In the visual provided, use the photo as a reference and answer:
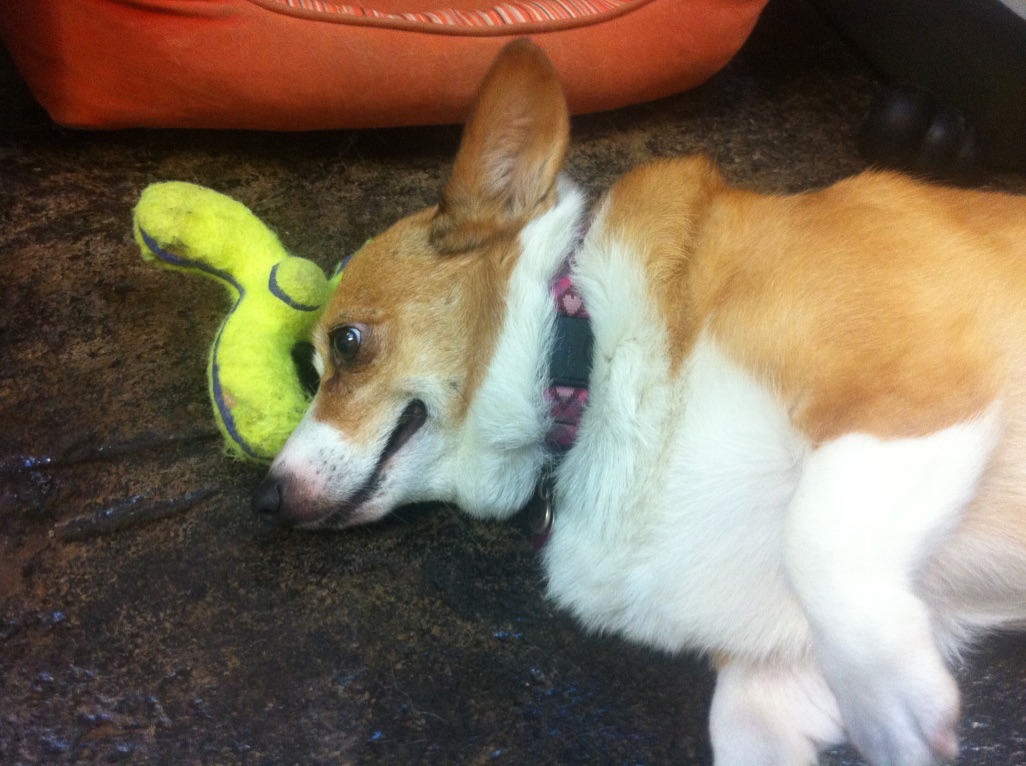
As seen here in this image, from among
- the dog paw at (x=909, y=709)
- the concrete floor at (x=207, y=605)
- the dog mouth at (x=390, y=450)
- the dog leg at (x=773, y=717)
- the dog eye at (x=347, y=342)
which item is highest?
the dog paw at (x=909, y=709)

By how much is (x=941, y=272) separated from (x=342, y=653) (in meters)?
1.41

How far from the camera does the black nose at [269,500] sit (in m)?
1.63

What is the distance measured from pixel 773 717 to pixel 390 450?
3.08ft

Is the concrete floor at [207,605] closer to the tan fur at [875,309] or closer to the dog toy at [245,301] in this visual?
the dog toy at [245,301]

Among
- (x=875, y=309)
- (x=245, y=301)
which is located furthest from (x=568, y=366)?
(x=245, y=301)

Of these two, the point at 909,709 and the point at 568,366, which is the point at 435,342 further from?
the point at 909,709

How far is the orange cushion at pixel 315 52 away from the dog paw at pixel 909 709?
1901mm

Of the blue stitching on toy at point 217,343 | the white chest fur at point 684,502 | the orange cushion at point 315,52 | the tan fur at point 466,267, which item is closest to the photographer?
the white chest fur at point 684,502

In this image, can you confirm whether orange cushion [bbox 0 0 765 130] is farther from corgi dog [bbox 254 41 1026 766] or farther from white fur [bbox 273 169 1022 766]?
white fur [bbox 273 169 1022 766]

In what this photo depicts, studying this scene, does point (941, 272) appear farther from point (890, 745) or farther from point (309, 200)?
point (309, 200)

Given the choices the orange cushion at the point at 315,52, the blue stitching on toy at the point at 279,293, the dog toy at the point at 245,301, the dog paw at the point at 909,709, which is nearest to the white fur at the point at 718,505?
the dog paw at the point at 909,709

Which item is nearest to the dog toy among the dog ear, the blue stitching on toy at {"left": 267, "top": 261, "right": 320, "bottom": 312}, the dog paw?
the blue stitching on toy at {"left": 267, "top": 261, "right": 320, "bottom": 312}

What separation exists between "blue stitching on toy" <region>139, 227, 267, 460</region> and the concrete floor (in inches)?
7.6

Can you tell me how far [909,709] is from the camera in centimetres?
116
